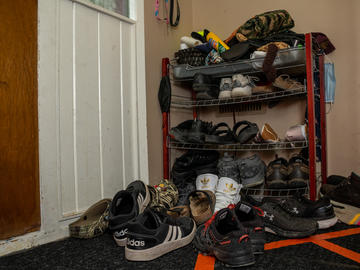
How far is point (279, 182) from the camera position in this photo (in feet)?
5.14

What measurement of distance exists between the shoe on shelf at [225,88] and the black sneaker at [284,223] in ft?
2.62

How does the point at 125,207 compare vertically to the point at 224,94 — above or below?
below

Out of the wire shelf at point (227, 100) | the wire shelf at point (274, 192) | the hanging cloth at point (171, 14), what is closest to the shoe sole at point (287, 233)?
the wire shelf at point (274, 192)

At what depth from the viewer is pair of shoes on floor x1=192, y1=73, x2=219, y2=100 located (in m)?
1.81

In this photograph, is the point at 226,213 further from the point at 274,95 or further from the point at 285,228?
the point at 274,95

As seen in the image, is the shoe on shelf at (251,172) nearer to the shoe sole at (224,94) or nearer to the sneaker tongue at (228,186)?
the sneaker tongue at (228,186)

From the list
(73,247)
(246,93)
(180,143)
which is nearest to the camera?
(73,247)

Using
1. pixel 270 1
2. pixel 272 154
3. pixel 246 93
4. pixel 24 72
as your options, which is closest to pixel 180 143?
pixel 246 93

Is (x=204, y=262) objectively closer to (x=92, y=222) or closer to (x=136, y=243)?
(x=136, y=243)

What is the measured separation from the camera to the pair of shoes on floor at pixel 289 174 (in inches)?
59.6

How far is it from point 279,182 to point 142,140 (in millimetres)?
909

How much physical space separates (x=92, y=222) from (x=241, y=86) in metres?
1.22

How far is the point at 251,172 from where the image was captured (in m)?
1.64

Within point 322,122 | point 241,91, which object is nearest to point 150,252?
point 241,91
